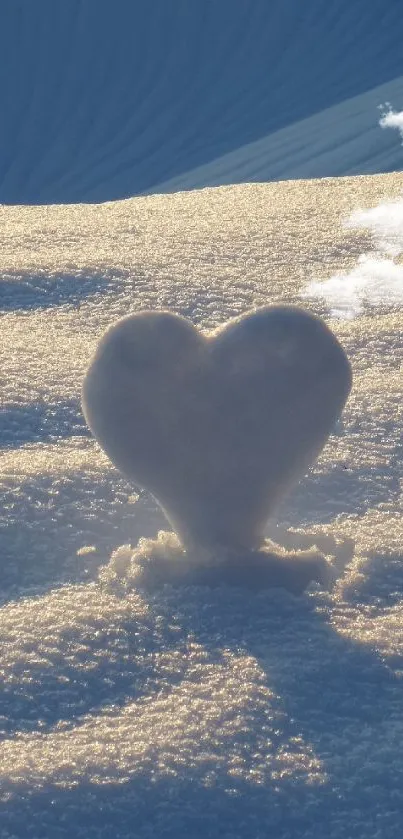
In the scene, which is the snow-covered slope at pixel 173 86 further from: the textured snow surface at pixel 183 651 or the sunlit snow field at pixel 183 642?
the textured snow surface at pixel 183 651

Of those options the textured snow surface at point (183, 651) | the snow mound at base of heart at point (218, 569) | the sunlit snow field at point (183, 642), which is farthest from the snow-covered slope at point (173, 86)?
the snow mound at base of heart at point (218, 569)

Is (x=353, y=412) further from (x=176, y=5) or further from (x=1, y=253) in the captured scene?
(x=176, y=5)

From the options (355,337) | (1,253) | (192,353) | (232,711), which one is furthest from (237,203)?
(232,711)

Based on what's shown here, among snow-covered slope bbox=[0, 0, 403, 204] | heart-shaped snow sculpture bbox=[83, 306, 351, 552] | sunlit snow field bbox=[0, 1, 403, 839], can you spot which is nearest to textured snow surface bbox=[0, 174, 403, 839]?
sunlit snow field bbox=[0, 1, 403, 839]

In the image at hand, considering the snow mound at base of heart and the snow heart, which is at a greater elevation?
the snow heart

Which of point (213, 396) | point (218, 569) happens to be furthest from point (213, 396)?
point (218, 569)

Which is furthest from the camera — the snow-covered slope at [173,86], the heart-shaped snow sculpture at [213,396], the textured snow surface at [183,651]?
the snow-covered slope at [173,86]

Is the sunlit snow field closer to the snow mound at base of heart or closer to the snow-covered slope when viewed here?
the snow mound at base of heart
